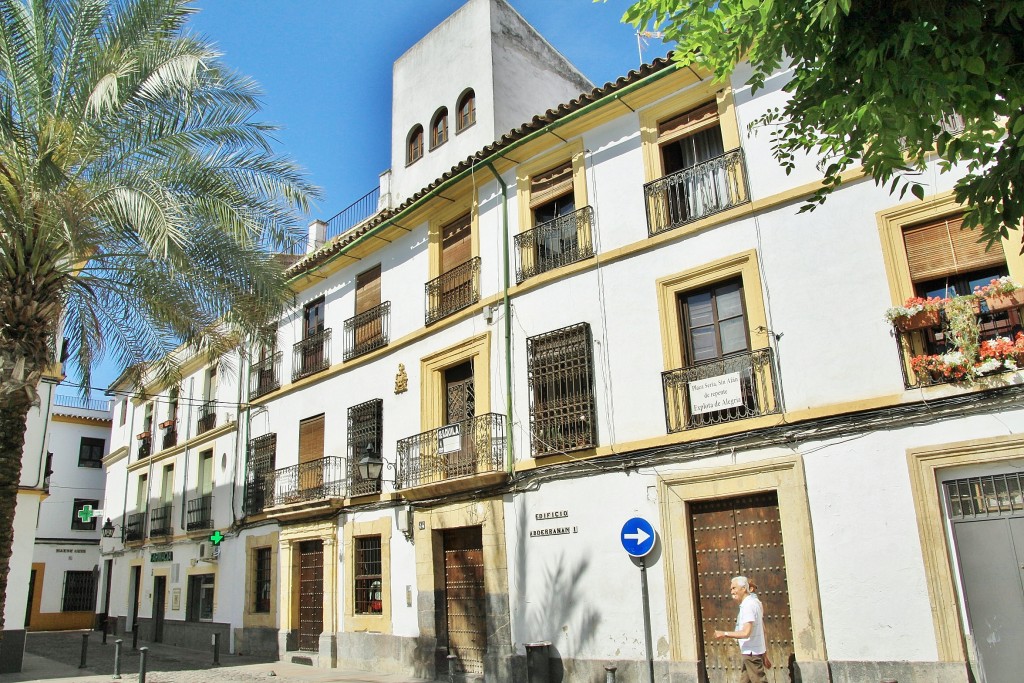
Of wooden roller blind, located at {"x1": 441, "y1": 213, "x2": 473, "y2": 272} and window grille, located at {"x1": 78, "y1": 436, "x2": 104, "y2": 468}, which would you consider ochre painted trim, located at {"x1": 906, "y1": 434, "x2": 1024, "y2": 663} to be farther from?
window grille, located at {"x1": 78, "y1": 436, "x2": 104, "y2": 468}

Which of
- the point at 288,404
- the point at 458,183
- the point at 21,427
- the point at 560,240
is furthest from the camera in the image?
the point at 288,404

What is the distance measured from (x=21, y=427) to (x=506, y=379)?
6.65 metres

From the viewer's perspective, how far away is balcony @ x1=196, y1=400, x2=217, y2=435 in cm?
2255

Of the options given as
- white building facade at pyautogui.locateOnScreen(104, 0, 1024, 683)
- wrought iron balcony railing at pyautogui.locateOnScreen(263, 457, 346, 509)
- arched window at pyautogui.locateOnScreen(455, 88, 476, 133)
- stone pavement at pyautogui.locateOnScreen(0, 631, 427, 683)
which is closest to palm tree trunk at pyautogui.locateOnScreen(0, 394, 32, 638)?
white building facade at pyautogui.locateOnScreen(104, 0, 1024, 683)

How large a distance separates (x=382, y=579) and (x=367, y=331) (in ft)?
16.0

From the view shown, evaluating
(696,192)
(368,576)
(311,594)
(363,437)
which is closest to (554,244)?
(696,192)

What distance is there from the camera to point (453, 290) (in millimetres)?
14797

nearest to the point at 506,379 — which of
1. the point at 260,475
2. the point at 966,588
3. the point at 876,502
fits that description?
the point at 876,502

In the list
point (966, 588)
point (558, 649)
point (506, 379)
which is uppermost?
point (506, 379)

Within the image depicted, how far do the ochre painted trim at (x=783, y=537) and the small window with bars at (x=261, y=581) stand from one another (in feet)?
38.3

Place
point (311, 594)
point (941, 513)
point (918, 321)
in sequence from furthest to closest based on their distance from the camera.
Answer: point (311, 594) → point (918, 321) → point (941, 513)

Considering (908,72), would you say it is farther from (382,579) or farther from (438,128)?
(438,128)

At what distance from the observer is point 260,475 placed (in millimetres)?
19719

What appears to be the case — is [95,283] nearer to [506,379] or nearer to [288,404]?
[506,379]
